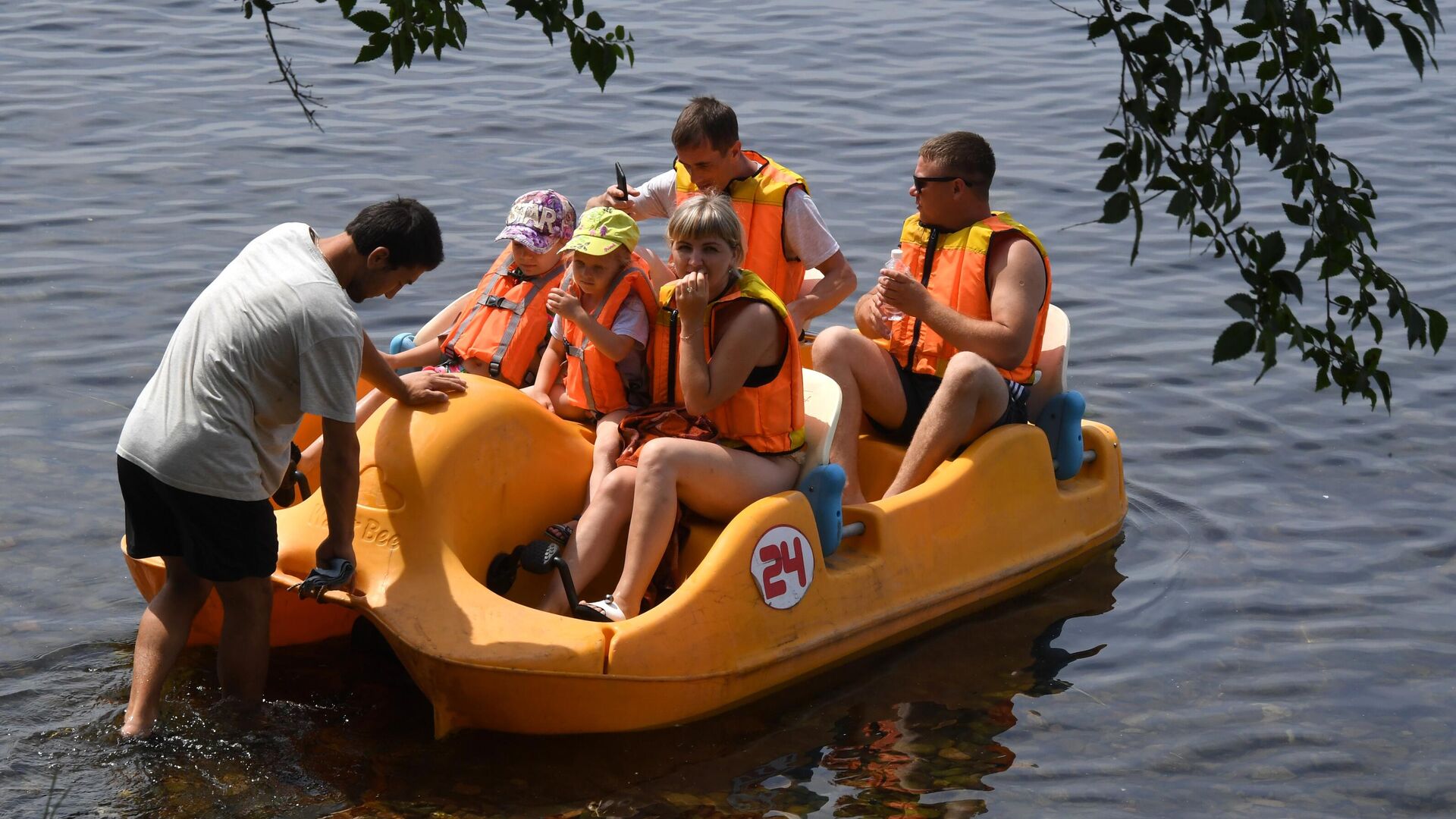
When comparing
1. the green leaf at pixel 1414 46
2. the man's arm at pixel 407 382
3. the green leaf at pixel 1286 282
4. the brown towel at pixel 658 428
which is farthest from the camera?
the brown towel at pixel 658 428

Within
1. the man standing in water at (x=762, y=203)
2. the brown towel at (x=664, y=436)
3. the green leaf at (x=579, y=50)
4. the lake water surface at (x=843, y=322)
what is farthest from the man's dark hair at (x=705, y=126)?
the green leaf at (x=579, y=50)

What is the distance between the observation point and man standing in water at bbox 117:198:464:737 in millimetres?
3961

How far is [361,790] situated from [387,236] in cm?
141

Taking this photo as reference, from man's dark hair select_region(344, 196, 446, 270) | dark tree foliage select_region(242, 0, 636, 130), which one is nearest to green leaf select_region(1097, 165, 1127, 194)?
dark tree foliage select_region(242, 0, 636, 130)

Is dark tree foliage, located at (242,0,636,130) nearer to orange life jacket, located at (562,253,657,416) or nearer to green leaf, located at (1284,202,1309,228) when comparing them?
green leaf, located at (1284,202,1309,228)

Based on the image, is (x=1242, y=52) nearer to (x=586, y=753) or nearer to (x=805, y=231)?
(x=586, y=753)

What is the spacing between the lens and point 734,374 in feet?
14.9

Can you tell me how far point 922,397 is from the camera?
5.36 m

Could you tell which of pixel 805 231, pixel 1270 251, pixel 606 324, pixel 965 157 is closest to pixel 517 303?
pixel 606 324

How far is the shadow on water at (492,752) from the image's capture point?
4172mm

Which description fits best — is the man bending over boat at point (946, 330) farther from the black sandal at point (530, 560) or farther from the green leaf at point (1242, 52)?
the green leaf at point (1242, 52)

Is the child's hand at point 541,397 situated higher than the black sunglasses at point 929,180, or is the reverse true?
the black sunglasses at point 929,180

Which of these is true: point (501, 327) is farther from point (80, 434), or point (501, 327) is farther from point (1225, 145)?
point (1225, 145)

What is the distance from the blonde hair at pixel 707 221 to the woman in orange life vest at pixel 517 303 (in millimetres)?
750
